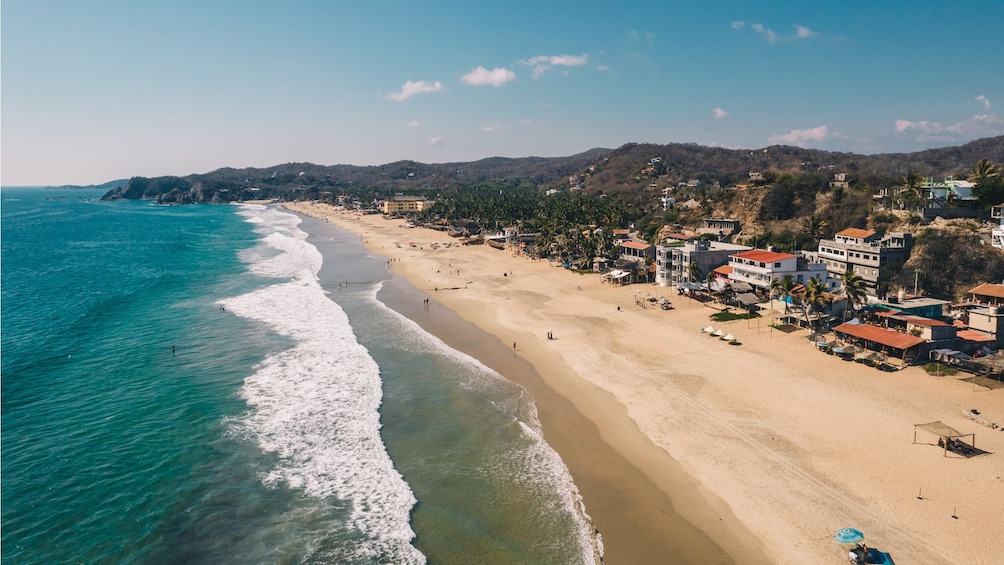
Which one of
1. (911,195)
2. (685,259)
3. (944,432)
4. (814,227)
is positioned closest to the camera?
(944,432)

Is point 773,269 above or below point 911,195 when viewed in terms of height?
below

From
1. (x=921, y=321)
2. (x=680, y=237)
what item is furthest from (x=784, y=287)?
(x=680, y=237)

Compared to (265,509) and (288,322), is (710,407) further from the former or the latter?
(288,322)

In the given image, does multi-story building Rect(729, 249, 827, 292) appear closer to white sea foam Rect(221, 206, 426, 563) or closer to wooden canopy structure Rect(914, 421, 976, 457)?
wooden canopy structure Rect(914, 421, 976, 457)

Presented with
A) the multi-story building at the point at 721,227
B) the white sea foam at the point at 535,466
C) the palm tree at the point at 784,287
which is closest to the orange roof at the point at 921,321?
the palm tree at the point at 784,287

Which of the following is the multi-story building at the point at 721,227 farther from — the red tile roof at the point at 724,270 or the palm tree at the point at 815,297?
the palm tree at the point at 815,297

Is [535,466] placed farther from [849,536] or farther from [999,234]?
[999,234]

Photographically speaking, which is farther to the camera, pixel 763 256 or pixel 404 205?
pixel 404 205

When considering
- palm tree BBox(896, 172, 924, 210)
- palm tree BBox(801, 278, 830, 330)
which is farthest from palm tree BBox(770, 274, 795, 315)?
palm tree BBox(896, 172, 924, 210)
